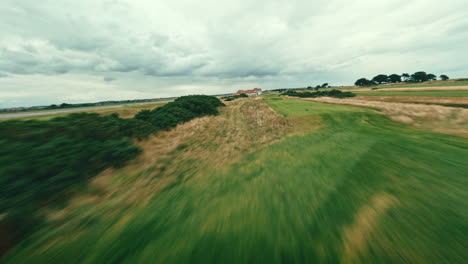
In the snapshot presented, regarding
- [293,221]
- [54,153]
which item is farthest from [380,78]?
[54,153]

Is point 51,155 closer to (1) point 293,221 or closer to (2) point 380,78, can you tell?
(1) point 293,221

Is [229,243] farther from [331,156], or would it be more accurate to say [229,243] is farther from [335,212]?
[331,156]

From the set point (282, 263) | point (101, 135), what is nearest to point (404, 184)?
point (282, 263)

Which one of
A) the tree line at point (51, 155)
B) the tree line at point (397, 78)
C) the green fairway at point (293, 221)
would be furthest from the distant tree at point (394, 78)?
the tree line at point (51, 155)

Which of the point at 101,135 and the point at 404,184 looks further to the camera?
the point at 101,135

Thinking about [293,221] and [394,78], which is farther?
[394,78]
